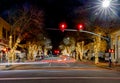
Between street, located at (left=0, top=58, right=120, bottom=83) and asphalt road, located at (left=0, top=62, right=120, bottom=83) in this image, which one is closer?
asphalt road, located at (left=0, top=62, right=120, bottom=83)

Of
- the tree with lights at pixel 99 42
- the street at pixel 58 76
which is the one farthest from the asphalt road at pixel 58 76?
the tree with lights at pixel 99 42

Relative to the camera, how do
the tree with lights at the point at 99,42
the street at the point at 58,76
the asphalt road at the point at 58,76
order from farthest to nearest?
the tree with lights at the point at 99,42
the street at the point at 58,76
the asphalt road at the point at 58,76

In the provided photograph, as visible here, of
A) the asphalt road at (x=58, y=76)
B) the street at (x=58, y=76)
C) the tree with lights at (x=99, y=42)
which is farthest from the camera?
the tree with lights at (x=99, y=42)

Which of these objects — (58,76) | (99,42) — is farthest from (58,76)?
(99,42)

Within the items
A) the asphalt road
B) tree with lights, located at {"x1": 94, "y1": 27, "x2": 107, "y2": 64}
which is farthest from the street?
tree with lights, located at {"x1": 94, "y1": 27, "x2": 107, "y2": 64}

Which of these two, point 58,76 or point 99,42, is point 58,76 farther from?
point 99,42

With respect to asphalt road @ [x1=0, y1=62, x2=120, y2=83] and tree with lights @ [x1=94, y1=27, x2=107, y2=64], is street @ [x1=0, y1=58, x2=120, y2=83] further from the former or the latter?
tree with lights @ [x1=94, y1=27, x2=107, y2=64]

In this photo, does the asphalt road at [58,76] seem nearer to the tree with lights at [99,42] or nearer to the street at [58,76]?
the street at [58,76]

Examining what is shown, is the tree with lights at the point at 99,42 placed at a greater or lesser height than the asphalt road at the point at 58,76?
greater

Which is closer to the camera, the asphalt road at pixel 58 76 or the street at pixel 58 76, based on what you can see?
the asphalt road at pixel 58 76

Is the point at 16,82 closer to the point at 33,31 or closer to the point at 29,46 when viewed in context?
the point at 33,31

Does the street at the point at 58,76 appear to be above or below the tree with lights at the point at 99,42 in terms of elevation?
below

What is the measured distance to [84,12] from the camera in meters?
66.0

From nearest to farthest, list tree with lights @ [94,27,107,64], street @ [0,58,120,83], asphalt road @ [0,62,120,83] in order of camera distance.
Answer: asphalt road @ [0,62,120,83]
street @ [0,58,120,83]
tree with lights @ [94,27,107,64]
